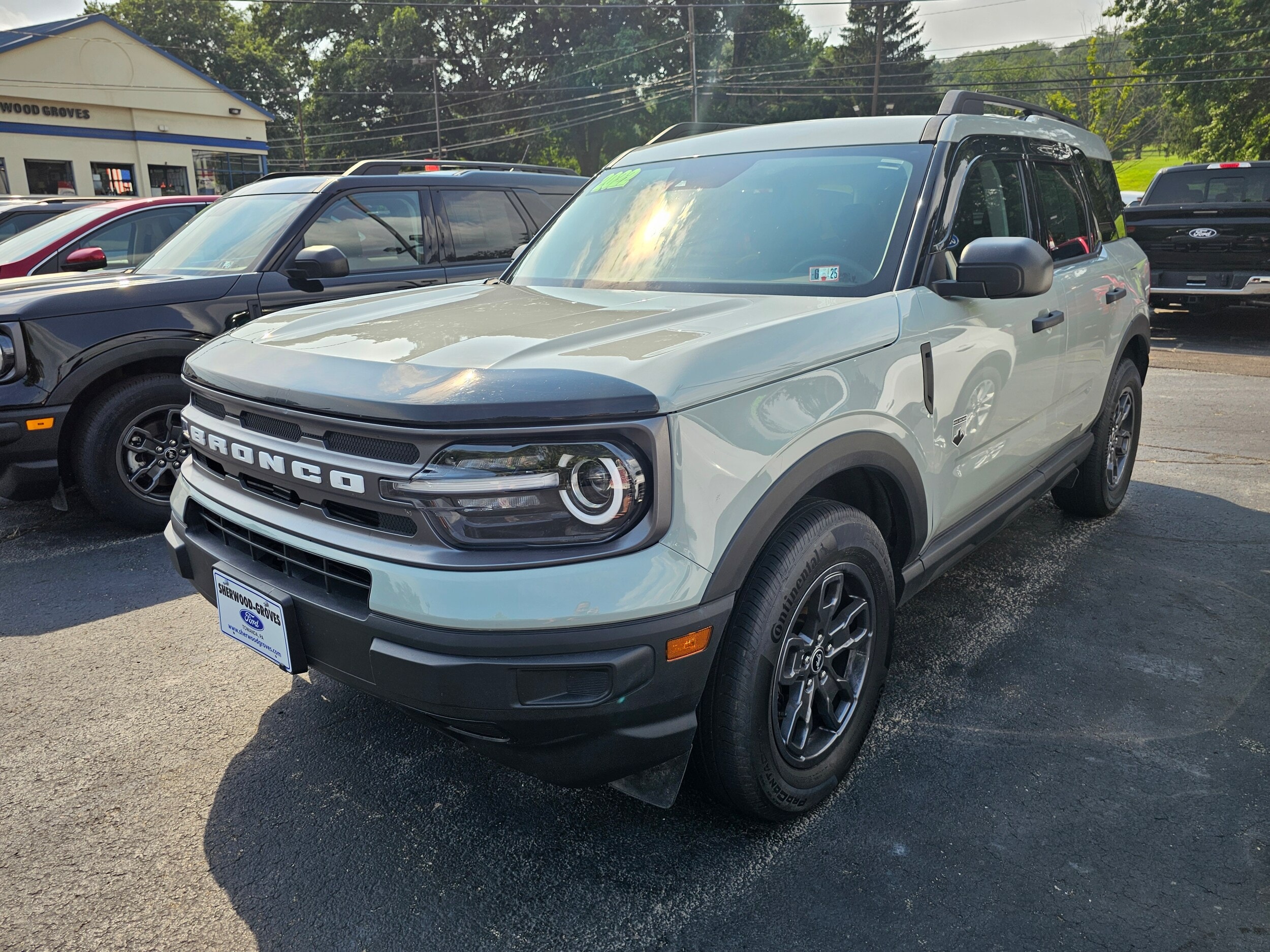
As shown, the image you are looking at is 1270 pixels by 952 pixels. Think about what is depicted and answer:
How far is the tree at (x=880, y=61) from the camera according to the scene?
58.3 meters

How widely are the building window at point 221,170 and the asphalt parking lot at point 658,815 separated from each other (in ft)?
119

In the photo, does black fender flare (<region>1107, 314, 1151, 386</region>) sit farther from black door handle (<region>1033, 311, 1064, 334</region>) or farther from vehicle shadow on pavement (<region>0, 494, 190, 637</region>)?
vehicle shadow on pavement (<region>0, 494, 190, 637</region>)

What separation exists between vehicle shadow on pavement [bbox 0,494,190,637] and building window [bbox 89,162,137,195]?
106ft

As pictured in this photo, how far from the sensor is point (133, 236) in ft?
24.2

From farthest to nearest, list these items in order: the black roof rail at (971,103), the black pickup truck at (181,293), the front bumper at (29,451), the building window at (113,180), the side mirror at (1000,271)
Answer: the building window at (113,180) → the black pickup truck at (181,293) → the front bumper at (29,451) → the black roof rail at (971,103) → the side mirror at (1000,271)

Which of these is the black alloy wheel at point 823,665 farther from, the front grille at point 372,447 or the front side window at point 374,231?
the front side window at point 374,231

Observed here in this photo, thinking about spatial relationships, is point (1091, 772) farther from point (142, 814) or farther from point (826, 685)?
point (142, 814)

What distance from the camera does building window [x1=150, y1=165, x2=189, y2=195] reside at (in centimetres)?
3388

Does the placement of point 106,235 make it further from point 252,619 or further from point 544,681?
point 544,681

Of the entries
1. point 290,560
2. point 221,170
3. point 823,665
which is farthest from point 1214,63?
point 221,170

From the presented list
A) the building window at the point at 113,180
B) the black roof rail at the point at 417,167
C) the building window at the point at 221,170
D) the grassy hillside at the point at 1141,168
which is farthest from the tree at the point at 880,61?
the black roof rail at the point at 417,167

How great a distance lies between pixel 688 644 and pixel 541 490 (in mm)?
460

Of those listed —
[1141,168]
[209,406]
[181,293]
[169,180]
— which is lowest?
[209,406]

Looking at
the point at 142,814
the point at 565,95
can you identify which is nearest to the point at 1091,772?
the point at 142,814
